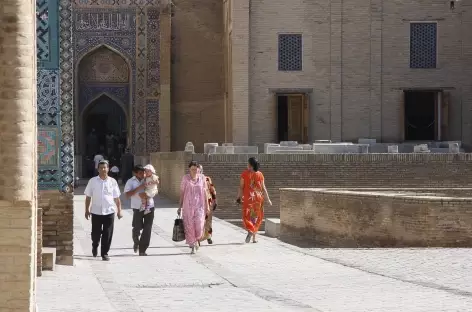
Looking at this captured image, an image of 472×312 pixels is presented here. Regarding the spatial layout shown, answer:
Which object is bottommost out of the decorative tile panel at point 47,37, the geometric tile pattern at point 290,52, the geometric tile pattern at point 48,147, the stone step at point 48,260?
the stone step at point 48,260

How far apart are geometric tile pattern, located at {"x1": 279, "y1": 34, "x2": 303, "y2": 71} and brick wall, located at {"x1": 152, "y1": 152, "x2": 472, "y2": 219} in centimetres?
589

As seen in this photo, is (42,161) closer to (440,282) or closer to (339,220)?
(440,282)

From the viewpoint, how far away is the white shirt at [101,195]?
12586 mm

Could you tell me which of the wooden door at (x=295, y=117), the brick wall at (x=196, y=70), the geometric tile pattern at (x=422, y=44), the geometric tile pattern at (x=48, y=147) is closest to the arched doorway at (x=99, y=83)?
the brick wall at (x=196, y=70)

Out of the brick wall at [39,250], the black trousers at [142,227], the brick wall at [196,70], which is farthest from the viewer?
the brick wall at [196,70]

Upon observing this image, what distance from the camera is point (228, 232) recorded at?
56.5ft

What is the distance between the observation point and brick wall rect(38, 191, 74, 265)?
11578 mm

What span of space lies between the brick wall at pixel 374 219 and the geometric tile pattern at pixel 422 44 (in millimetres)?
10237

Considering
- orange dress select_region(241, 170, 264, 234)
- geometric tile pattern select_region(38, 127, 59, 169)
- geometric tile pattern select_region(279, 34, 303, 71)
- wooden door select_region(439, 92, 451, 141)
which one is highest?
geometric tile pattern select_region(279, 34, 303, 71)

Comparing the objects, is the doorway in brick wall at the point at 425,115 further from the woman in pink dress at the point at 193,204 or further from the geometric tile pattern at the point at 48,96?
the geometric tile pattern at the point at 48,96

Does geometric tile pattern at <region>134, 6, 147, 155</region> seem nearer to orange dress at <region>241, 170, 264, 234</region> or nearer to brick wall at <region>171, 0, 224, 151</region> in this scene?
brick wall at <region>171, 0, 224, 151</region>

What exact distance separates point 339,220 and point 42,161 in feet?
19.6

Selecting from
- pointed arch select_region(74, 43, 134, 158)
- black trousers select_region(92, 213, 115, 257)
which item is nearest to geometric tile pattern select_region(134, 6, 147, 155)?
pointed arch select_region(74, 43, 134, 158)

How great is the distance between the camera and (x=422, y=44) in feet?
90.6
